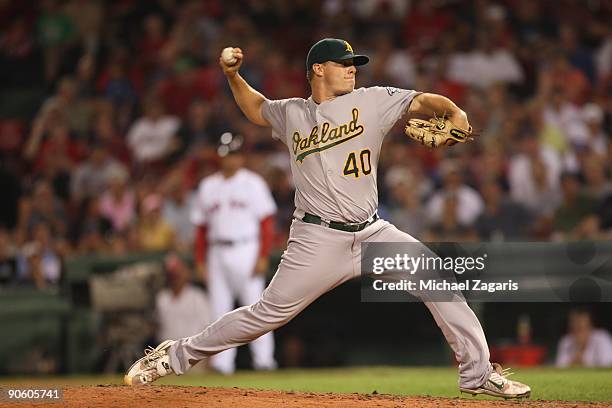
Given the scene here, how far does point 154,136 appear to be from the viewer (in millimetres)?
13758

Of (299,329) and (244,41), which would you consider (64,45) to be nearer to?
(244,41)

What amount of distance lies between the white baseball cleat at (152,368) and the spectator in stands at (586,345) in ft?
15.3

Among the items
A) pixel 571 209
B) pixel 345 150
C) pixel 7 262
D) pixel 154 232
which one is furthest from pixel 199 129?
pixel 345 150

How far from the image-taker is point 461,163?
12234 millimetres

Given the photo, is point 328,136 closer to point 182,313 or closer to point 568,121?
point 182,313

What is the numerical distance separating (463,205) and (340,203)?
545 cm

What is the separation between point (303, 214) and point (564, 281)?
445 centimetres

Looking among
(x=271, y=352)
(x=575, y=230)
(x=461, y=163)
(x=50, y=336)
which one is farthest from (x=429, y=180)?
(x=50, y=336)

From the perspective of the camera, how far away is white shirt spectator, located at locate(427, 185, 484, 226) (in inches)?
454

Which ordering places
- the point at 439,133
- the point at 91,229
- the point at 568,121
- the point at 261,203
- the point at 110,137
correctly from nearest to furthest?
1. the point at 439,133
2. the point at 261,203
3. the point at 568,121
4. the point at 91,229
5. the point at 110,137

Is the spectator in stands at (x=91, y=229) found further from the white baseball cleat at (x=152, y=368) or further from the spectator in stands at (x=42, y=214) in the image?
the white baseball cleat at (x=152, y=368)

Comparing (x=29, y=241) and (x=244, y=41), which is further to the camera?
(x=244, y=41)

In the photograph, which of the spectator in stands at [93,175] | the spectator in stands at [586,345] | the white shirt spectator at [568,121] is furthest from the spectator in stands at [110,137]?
the spectator in stands at [586,345]

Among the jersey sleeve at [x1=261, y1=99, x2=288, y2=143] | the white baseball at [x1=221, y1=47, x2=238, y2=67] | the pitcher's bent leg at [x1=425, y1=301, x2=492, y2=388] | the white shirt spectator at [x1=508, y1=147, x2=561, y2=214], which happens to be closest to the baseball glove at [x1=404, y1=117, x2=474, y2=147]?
the jersey sleeve at [x1=261, y1=99, x2=288, y2=143]
